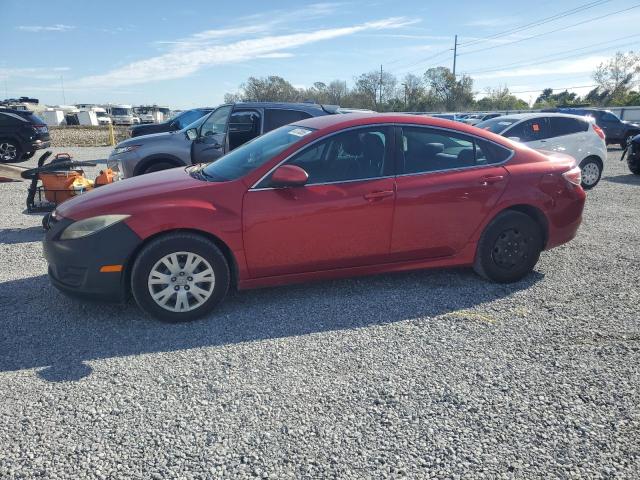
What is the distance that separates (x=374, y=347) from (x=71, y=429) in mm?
1978

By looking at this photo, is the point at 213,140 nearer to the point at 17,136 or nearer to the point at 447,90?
the point at 17,136

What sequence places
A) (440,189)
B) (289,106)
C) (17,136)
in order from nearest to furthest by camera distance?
(440,189)
(289,106)
(17,136)

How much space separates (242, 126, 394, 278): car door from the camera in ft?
13.2

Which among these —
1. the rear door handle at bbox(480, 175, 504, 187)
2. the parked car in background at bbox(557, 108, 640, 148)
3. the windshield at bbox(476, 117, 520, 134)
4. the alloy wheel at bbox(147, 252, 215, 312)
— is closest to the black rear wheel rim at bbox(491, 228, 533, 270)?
the rear door handle at bbox(480, 175, 504, 187)

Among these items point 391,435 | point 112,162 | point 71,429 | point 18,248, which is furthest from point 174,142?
point 391,435

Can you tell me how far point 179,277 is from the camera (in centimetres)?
389

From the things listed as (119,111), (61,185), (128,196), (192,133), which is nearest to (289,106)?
(192,133)

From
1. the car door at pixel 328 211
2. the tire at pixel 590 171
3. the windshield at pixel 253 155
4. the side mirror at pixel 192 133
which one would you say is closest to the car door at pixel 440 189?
the car door at pixel 328 211

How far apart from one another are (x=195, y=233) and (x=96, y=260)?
76cm

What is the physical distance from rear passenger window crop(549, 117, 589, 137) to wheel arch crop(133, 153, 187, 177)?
7441mm

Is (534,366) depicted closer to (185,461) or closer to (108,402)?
(185,461)

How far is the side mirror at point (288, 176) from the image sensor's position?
3945mm

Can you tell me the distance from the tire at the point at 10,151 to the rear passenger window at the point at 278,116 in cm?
1131

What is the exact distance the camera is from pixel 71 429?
2635 millimetres
